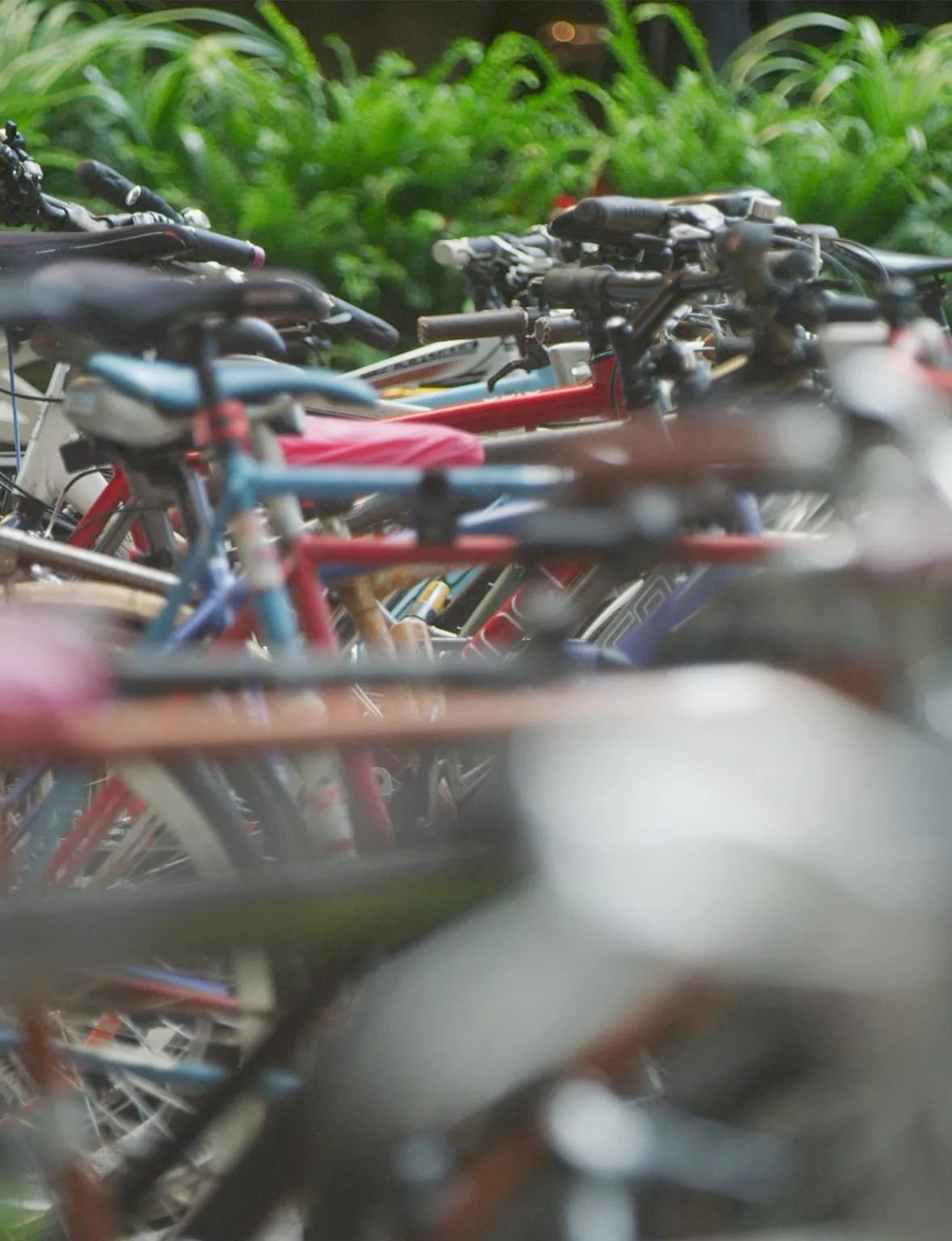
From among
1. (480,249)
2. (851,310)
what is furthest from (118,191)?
(851,310)

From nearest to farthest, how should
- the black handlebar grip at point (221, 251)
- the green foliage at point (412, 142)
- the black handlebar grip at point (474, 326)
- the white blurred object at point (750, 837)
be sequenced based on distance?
the white blurred object at point (750, 837)
the black handlebar grip at point (221, 251)
the black handlebar grip at point (474, 326)
the green foliage at point (412, 142)

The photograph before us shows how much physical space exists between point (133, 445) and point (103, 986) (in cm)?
165

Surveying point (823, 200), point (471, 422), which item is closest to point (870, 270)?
point (471, 422)

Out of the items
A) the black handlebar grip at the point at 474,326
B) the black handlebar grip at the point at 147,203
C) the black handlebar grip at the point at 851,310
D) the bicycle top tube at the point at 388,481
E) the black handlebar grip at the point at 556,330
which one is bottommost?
the black handlebar grip at the point at 556,330

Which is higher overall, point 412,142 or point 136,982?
point 136,982

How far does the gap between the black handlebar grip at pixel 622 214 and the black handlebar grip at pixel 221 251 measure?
2.76 ft

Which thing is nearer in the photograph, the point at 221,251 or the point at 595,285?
the point at 595,285

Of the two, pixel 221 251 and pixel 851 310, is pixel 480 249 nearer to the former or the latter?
pixel 221 251

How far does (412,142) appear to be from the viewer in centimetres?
790

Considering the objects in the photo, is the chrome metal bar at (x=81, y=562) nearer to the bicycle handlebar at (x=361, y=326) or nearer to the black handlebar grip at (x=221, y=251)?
the black handlebar grip at (x=221, y=251)

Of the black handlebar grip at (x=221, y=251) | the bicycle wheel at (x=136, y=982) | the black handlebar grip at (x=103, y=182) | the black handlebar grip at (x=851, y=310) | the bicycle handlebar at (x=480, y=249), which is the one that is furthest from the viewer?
the bicycle handlebar at (x=480, y=249)

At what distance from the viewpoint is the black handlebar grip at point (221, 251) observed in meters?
3.94

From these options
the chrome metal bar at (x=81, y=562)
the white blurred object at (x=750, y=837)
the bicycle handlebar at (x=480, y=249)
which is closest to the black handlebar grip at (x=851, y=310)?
the chrome metal bar at (x=81, y=562)

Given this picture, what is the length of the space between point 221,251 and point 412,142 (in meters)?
4.06
